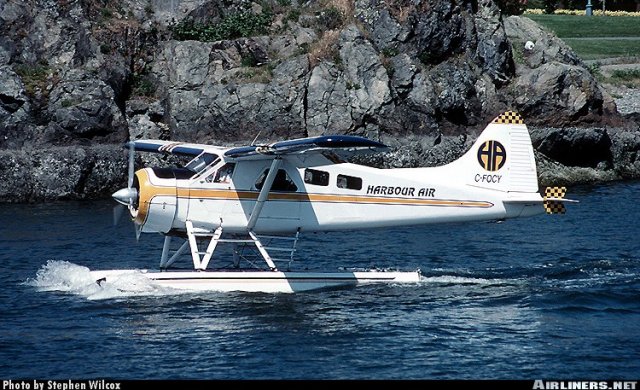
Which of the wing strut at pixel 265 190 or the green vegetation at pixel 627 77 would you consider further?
the green vegetation at pixel 627 77

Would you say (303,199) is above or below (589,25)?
below

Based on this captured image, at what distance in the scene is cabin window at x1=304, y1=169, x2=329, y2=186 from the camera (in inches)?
783

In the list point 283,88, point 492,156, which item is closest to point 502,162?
point 492,156

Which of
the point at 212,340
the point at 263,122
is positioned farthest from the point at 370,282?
the point at 263,122

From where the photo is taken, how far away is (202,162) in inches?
786

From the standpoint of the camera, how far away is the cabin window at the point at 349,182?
65.6ft

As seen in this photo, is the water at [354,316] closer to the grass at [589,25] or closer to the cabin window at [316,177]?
the cabin window at [316,177]

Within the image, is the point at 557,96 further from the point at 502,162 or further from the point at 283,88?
the point at 502,162

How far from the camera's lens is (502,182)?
2036cm

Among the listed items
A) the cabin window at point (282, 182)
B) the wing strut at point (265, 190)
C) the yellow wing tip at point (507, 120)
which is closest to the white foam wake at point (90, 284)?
the wing strut at point (265, 190)

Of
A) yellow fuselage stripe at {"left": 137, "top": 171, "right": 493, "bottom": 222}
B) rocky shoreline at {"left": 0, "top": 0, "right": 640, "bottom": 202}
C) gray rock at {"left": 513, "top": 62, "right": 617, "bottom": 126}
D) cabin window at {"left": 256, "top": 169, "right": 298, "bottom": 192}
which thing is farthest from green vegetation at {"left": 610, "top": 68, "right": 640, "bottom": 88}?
cabin window at {"left": 256, "top": 169, "right": 298, "bottom": 192}

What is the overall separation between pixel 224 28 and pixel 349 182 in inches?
662

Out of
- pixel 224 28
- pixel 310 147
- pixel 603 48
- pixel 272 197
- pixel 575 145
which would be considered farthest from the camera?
pixel 603 48

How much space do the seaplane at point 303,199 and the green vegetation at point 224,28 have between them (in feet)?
51.5
